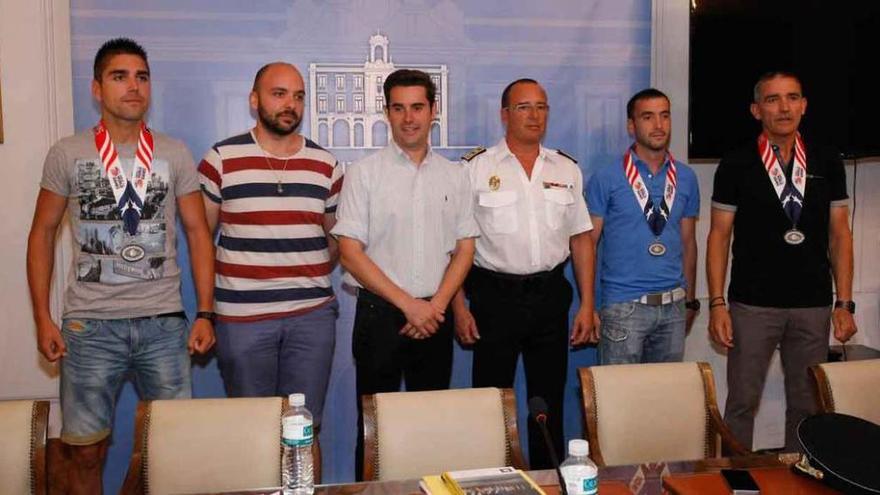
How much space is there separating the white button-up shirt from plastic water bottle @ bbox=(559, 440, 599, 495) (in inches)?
64.8

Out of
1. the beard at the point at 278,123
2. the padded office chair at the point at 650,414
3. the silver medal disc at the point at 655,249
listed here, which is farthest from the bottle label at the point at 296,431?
the silver medal disc at the point at 655,249

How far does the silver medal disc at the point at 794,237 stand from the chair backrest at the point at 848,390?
92cm

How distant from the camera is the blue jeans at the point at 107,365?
9.41 feet

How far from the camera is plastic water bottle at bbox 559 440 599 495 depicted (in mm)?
1563

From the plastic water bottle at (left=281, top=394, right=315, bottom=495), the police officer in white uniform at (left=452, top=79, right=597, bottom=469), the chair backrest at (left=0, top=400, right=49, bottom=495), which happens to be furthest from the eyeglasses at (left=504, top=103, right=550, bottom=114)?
the chair backrest at (left=0, top=400, right=49, bottom=495)

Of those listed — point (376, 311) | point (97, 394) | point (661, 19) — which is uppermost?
point (661, 19)

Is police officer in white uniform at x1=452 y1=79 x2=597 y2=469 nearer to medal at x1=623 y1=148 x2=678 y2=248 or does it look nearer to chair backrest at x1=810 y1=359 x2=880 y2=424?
medal at x1=623 y1=148 x2=678 y2=248

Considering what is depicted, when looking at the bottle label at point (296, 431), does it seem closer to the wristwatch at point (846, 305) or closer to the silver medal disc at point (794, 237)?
the silver medal disc at point (794, 237)

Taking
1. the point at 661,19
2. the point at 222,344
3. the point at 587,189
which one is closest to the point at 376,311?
the point at 222,344

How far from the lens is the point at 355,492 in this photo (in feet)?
6.16

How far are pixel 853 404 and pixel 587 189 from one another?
151 centimetres

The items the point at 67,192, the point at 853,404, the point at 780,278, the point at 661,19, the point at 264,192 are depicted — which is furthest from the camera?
the point at 661,19

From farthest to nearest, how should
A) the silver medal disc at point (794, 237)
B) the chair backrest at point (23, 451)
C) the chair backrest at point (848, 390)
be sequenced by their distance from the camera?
the silver medal disc at point (794, 237) < the chair backrest at point (848, 390) < the chair backrest at point (23, 451)

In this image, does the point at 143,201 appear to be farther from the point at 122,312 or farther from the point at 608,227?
the point at 608,227
